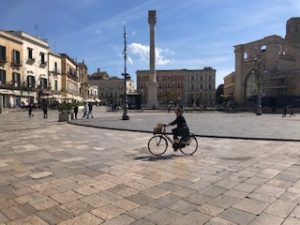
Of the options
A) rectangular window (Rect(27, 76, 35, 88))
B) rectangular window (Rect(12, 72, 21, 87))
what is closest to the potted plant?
rectangular window (Rect(12, 72, 21, 87))

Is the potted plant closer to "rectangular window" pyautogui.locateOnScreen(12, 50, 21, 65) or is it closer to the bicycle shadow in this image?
the bicycle shadow

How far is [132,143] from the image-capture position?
1270 cm

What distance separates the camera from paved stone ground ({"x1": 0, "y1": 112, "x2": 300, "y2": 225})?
4926mm

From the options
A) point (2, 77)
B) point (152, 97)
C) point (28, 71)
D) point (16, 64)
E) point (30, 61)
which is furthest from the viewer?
point (152, 97)

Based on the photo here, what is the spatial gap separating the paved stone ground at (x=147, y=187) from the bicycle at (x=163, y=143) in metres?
0.28

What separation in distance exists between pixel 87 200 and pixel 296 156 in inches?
268

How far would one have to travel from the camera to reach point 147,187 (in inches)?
254

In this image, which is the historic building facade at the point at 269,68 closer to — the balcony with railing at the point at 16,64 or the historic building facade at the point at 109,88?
the balcony with railing at the point at 16,64

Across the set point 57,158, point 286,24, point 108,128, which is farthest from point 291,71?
point 57,158

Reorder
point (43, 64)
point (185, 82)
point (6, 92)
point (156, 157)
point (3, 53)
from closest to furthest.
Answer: point (156, 157) → point (6, 92) → point (3, 53) → point (43, 64) → point (185, 82)

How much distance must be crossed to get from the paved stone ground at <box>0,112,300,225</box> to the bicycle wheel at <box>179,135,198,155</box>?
0.32 meters

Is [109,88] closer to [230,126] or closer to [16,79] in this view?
[16,79]

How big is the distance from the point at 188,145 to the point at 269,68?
59.5 metres

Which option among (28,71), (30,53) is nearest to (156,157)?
(28,71)
